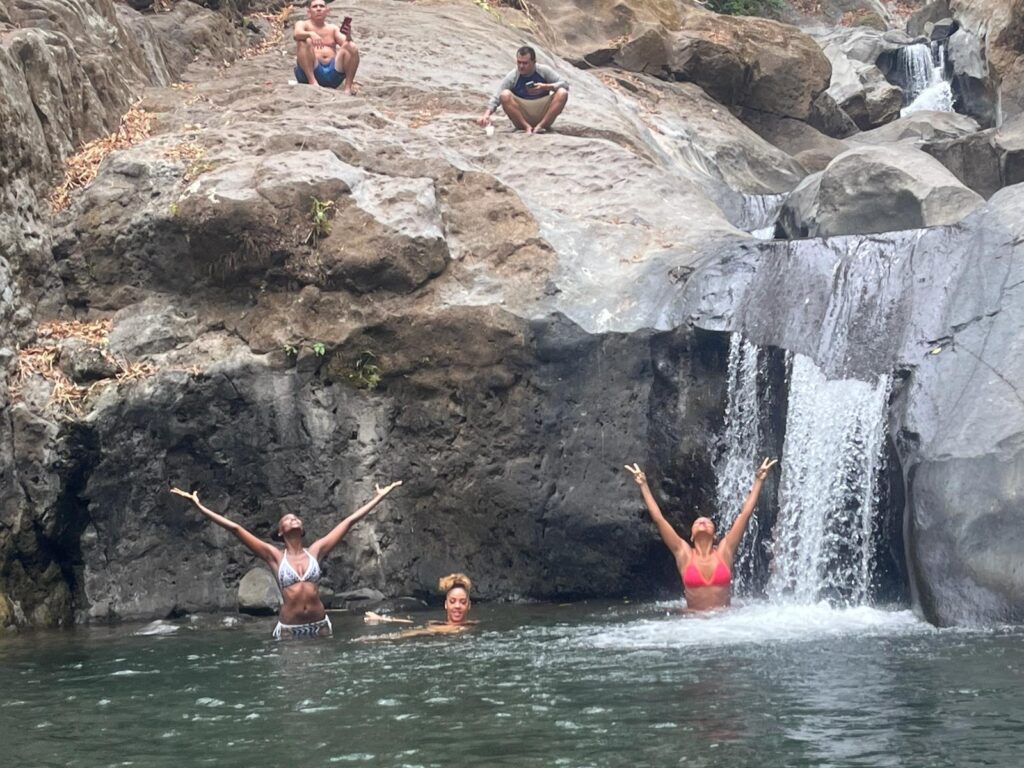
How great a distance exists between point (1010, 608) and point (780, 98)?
13.8m

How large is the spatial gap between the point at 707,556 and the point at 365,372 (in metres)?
3.52

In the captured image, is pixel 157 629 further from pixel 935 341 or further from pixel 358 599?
pixel 935 341

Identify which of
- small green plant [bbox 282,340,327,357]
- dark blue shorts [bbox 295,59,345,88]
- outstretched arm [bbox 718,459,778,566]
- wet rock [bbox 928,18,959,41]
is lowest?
outstretched arm [bbox 718,459,778,566]

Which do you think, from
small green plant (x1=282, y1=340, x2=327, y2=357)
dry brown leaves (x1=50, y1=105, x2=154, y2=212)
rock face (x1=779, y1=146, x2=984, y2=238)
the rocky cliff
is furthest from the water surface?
rock face (x1=779, y1=146, x2=984, y2=238)

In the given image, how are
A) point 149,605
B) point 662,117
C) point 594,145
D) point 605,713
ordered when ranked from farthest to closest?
point 662,117 → point 594,145 → point 149,605 → point 605,713

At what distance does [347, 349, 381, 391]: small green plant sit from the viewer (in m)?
11.8

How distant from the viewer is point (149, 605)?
1125cm

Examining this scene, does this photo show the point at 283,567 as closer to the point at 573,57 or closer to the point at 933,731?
the point at 933,731

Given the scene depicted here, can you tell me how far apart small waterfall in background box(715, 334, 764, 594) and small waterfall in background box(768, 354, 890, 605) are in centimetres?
34

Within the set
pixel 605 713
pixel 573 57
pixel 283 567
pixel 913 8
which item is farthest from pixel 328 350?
pixel 913 8

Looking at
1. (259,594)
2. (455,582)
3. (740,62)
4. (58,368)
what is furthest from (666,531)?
(740,62)

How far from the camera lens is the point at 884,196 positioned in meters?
14.6

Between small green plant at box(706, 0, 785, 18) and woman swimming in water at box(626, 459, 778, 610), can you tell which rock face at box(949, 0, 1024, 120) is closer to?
small green plant at box(706, 0, 785, 18)

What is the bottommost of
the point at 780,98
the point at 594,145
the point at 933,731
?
the point at 933,731
